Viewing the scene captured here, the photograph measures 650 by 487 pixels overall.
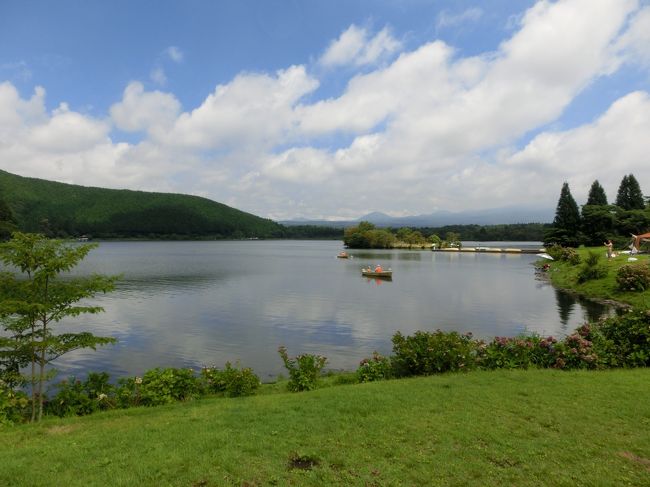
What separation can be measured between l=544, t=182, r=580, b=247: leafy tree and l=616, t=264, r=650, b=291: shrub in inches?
2186

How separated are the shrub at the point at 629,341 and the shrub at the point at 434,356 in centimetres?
416

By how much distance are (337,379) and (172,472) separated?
750 cm

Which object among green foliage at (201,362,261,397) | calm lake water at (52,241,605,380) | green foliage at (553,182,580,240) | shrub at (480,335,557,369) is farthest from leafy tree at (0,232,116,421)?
green foliage at (553,182,580,240)

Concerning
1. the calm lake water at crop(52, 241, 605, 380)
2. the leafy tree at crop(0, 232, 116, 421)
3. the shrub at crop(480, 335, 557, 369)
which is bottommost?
the calm lake water at crop(52, 241, 605, 380)

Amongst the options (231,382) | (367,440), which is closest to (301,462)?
(367,440)

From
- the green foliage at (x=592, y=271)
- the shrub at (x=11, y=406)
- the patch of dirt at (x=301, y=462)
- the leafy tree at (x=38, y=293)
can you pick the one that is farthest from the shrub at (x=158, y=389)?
the green foliage at (x=592, y=271)

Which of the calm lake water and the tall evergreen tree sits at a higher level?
the tall evergreen tree

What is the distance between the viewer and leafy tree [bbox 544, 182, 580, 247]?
83.0m

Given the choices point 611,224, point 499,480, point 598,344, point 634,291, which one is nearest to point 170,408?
point 499,480

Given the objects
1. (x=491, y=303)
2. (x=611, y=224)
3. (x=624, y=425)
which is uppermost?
(x=611, y=224)

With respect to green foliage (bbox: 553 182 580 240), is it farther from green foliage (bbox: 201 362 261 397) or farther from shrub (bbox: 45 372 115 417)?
shrub (bbox: 45 372 115 417)

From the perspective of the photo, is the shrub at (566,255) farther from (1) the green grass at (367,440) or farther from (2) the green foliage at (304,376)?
(2) the green foliage at (304,376)

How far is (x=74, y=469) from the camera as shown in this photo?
21.0 feet

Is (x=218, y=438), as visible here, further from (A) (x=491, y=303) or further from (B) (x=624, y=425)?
(A) (x=491, y=303)
